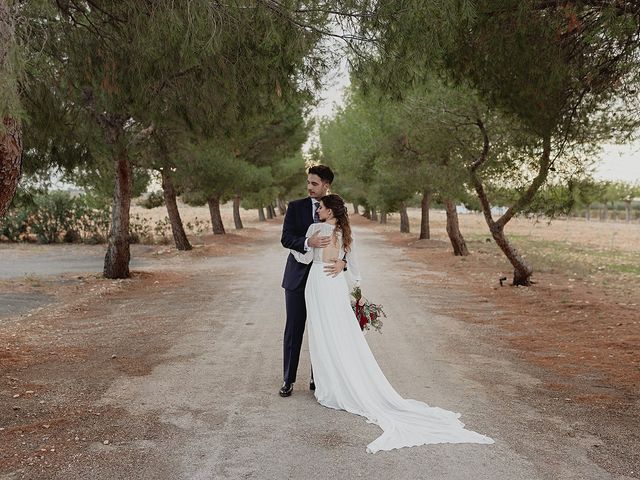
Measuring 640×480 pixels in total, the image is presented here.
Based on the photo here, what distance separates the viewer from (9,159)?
5508mm

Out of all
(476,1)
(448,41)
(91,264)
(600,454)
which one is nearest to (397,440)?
(600,454)

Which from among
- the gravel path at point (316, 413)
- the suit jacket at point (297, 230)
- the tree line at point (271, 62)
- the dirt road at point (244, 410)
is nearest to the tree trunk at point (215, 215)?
the tree line at point (271, 62)

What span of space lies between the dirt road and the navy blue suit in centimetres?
34

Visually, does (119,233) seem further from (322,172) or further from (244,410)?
(244,410)

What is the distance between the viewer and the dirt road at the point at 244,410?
12.9 feet

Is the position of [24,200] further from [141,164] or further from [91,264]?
[91,264]

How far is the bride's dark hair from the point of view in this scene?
540 centimetres

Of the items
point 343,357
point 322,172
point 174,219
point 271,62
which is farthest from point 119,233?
point 343,357

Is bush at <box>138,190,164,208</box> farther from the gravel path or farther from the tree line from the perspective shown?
the gravel path

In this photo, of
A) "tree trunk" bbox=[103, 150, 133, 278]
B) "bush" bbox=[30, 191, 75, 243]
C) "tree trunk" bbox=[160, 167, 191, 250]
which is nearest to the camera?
"tree trunk" bbox=[103, 150, 133, 278]

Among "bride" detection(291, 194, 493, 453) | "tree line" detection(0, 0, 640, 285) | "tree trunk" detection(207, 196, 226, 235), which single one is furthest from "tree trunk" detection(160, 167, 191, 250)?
"bride" detection(291, 194, 493, 453)

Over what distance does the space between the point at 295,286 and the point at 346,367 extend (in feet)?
2.87

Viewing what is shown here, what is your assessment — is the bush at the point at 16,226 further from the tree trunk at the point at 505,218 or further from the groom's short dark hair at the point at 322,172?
the groom's short dark hair at the point at 322,172

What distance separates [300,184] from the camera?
5634 centimetres
